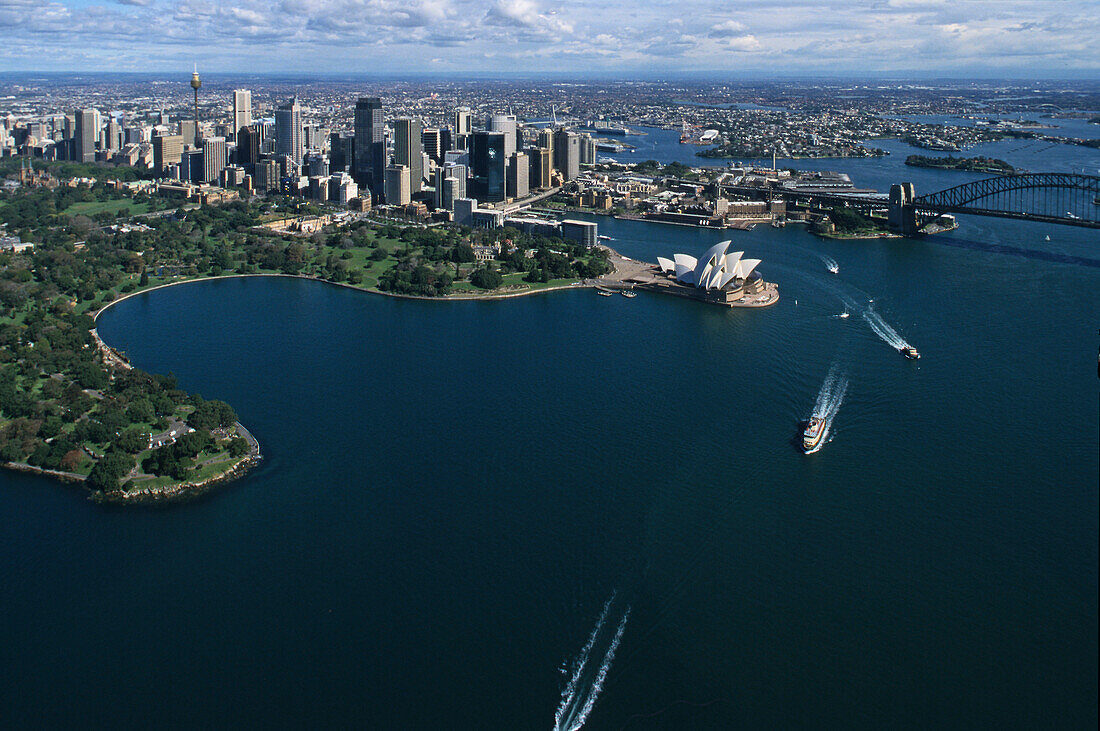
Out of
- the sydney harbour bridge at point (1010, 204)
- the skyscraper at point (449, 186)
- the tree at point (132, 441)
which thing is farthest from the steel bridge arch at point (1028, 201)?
the tree at point (132, 441)

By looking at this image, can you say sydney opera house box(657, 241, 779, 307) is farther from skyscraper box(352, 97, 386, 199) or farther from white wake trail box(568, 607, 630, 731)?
skyscraper box(352, 97, 386, 199)

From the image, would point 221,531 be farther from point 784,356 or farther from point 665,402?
point 784,356

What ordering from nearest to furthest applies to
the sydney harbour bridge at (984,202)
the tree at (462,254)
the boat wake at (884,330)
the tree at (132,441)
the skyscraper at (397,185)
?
the tree at (132,441) < the boat wake at (884,330) < the tree at (462,254) < the sydney harbour bridge at (984,202) < the skyscraper at (397,185)

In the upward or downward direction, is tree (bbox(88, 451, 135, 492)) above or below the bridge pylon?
below

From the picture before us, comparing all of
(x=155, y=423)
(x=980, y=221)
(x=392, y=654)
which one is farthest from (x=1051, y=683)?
(x=980, y=221)

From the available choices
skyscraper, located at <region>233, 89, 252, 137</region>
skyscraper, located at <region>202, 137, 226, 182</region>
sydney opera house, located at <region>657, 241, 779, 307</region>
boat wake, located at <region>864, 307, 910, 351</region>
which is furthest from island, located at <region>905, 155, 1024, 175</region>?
skyscraper, located at <region>233, 89, 252, 137</region>

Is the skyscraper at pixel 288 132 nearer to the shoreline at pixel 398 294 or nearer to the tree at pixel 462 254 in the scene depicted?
the tree at pixel 462 254
